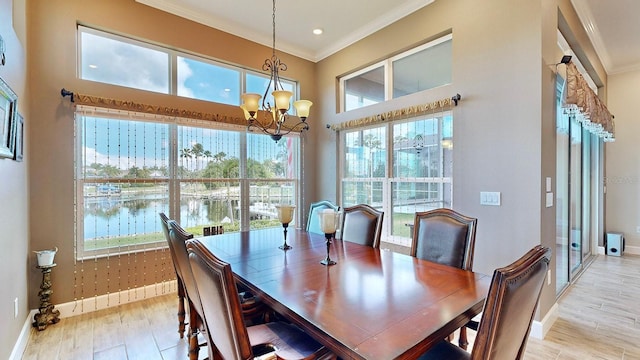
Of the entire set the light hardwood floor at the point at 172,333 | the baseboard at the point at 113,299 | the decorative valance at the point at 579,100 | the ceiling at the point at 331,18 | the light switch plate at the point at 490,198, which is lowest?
the light hardwood floor at the point at 172,333

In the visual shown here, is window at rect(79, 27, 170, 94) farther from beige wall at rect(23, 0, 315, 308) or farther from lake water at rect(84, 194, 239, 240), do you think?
lake water at rect(84, 194, 239, 240)

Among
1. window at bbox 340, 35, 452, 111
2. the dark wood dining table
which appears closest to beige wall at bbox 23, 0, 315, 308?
the dark wood dining table

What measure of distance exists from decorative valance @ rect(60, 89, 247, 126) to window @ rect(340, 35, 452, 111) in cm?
172

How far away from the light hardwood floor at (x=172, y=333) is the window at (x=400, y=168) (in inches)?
58.2

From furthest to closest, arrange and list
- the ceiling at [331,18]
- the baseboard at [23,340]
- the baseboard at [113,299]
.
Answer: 1. the ceiling at [331,18]
2. the baseboard at [113,299]
3. the baseboard at [23,340]

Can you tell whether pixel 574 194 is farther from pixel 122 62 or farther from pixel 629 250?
pixel 122 62

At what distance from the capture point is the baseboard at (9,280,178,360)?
99.5 inches

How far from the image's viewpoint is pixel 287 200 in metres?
4.69

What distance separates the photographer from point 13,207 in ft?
7.13

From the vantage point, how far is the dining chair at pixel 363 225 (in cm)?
251

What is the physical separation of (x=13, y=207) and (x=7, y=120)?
716mm

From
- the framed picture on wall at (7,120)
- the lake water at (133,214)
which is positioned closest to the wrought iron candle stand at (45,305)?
the lake water at (133,214)

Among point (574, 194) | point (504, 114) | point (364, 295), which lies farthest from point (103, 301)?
point (574, 194)

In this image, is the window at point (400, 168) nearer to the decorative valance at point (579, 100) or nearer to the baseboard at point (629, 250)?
the decorative valance at point (579, 100)
